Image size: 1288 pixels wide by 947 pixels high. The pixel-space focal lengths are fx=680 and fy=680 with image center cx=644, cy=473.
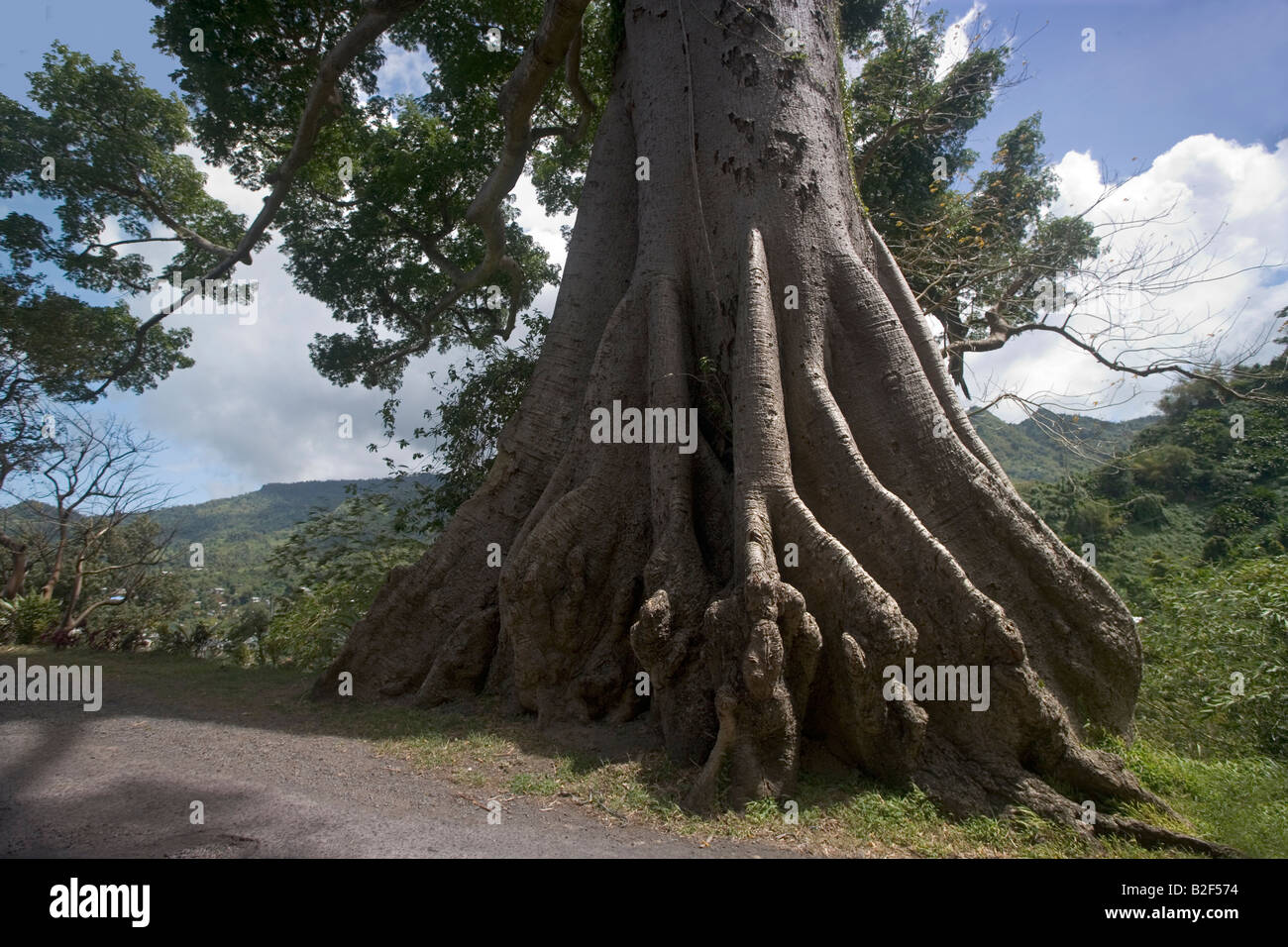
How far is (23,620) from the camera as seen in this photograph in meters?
10.1

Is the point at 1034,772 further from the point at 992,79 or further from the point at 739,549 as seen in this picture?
the point at 992,79

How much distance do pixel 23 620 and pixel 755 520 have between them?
1148 centimetres

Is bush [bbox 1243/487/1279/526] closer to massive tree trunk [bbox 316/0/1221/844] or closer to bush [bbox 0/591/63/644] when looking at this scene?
massive tree trunk [bbox 316/0/1221/844]

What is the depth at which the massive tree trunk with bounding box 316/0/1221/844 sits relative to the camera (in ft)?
13.8

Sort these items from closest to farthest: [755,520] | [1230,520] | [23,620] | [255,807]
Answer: [255,807] → [755,520] → [23,620] → [1230,520]

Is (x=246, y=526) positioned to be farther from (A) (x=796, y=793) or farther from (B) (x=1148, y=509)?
(A) (x=796, y=793)

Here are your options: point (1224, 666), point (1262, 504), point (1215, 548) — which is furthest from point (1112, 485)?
point (1224, 666)

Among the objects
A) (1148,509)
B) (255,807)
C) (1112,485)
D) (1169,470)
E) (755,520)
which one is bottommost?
(255,807)

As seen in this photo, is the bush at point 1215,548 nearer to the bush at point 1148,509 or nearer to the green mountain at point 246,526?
the bush at point 1148,509

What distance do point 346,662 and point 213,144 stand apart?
9.74 m

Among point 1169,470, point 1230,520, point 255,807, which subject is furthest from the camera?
point 1169,470

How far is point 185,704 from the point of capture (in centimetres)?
642

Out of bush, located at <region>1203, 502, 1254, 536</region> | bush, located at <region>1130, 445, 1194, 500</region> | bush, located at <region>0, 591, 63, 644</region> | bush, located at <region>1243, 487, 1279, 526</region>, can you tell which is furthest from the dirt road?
bush, located at <region>1130, 445, 1194, 500</region>
